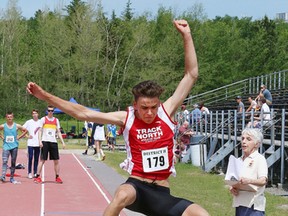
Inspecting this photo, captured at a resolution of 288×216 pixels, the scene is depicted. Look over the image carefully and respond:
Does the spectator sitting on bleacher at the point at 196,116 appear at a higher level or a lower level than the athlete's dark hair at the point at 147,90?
lower

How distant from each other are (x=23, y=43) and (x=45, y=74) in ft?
21.8

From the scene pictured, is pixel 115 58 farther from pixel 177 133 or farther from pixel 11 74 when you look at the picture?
pixel 177 133

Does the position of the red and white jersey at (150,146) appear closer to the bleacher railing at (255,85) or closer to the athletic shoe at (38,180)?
the athletic shoe at (38,180)

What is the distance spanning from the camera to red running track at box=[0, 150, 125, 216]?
1255cm

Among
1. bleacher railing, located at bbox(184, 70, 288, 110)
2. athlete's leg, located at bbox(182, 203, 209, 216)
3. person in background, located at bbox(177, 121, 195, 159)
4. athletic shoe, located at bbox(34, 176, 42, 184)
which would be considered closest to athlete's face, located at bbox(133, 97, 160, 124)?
athlete's leg, located at bbox(182, 203, 209, 216)

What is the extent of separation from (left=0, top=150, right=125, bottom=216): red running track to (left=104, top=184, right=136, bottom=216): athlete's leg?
594cm

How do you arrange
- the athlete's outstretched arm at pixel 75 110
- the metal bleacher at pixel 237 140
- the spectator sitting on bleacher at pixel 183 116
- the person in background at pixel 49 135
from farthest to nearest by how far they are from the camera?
the spectator sitting on bleacher at pixel 183 116, the person in background at pixel 49 135, the metal bleacher at pixel 237 140, the athlete's outstretched arm at pixel 75 110

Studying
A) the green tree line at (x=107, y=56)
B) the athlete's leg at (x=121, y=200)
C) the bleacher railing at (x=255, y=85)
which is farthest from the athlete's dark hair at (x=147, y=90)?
the green tree line at (x=107, y=56)

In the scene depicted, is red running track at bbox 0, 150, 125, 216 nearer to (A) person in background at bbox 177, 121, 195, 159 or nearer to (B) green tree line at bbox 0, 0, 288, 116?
(A) person in background at bbox 177, 121, 195, 159

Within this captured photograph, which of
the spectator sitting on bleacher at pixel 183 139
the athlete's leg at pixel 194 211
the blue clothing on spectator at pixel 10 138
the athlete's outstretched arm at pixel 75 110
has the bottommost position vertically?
the spectator sitting on bleacher at pixel 183 139

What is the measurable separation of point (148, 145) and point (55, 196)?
348 inches

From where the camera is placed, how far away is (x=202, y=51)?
229 feet

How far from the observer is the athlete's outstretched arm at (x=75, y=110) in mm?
5867

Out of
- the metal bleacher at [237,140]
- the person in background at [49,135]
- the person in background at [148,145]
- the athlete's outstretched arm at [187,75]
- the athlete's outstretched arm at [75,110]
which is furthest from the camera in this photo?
the person in background at [49,135]
